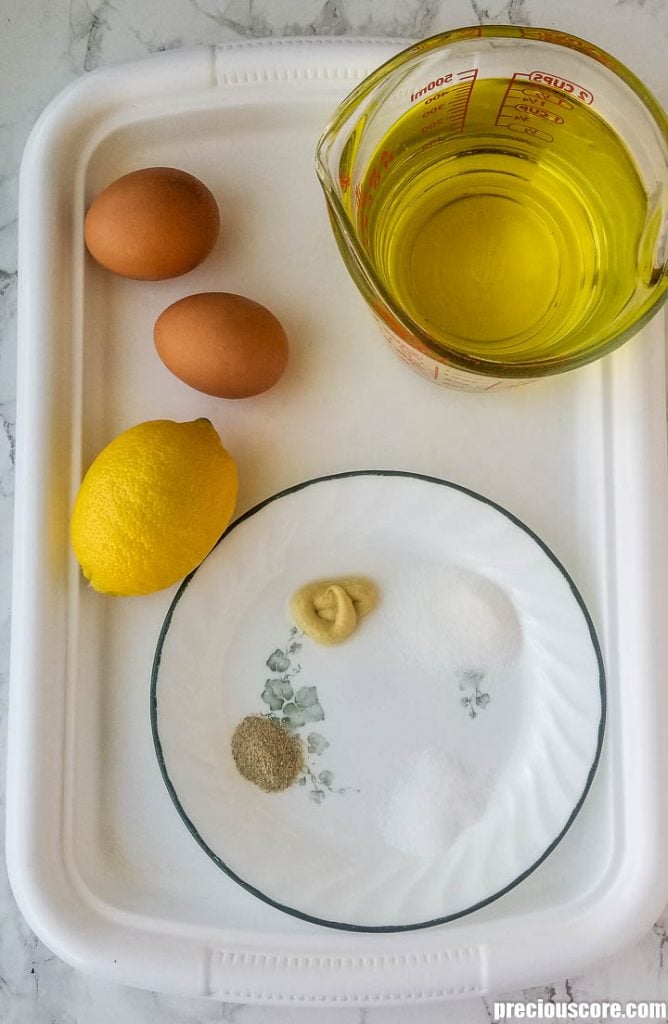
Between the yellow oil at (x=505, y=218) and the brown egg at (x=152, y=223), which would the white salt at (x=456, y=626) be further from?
the brown egg at (x=152, y=223)

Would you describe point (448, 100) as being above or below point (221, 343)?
above

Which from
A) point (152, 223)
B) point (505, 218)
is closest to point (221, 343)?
point (152, 223)

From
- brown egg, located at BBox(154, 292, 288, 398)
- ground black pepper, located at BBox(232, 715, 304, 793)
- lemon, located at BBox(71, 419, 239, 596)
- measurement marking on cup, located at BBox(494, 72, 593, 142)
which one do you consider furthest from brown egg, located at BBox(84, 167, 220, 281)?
ground black pepper, located at BBox(232, 715, 304, 793)

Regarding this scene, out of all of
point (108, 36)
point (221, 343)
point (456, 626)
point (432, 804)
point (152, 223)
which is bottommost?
point (432, 804)

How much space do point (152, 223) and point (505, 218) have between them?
0.29m

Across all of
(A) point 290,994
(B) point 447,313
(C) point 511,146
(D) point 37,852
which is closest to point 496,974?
(A) point 290,994

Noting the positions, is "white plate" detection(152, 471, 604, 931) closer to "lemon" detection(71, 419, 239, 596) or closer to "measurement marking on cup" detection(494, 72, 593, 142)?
"lemon" detection(71, 419, 239, 596)

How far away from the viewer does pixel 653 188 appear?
656 millimetres

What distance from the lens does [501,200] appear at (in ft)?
2.34

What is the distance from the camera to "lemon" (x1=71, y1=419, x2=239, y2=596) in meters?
0.68

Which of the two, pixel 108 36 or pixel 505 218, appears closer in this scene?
pixel 505 218

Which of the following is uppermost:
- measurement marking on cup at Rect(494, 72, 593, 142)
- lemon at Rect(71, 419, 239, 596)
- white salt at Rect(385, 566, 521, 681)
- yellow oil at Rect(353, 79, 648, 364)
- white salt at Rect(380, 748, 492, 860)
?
measurement marking on cup at Rect(494, 72, 593, 142)

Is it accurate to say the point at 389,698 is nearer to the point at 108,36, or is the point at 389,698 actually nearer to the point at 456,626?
the point at 456,626

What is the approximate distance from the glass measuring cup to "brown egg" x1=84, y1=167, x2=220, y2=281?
0.45ft
